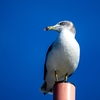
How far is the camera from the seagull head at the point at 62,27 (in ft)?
39.7

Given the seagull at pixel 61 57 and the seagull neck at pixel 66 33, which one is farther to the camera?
the seagull neck at pixel 66 33

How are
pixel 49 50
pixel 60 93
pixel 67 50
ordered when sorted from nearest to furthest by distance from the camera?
pixel 60 93 < pixel 67 50 < pixel 49 50

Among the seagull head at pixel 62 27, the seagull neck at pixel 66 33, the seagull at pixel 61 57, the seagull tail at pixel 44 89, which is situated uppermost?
the seagull head at pixel 62 27

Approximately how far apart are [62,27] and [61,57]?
4.19 ft

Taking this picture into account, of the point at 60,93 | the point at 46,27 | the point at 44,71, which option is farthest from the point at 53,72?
the point at 60,93

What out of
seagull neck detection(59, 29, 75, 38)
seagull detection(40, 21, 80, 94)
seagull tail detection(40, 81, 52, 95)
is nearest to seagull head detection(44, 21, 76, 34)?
seagull detection(40, 21, 80, 94)

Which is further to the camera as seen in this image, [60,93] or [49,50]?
[49,50]

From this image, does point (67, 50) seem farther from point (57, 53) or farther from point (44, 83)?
point (44, 83)

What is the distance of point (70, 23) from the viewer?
12.3m

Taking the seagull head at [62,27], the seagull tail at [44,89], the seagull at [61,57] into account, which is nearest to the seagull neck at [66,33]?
the seagull at [61,57]

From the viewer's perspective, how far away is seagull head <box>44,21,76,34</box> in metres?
12.1

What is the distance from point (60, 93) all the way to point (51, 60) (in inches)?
111

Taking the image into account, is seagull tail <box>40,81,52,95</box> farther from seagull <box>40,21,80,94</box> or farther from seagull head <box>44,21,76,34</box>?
seagull head <box>44,21,76,34</box>

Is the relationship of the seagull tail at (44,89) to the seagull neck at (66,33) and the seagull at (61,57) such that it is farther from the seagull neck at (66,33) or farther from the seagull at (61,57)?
the seagull neck at (66,33)
